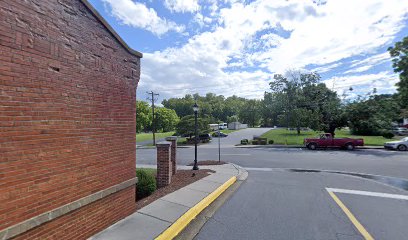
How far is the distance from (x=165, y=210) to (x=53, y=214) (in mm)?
2942

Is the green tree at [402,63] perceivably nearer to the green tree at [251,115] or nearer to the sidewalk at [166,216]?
the sidewalk at [166,216]

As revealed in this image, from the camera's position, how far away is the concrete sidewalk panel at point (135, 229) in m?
5.02

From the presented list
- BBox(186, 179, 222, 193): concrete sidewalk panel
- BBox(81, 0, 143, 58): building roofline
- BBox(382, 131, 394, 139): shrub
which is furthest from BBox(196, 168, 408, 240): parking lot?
BBox(382, 131, 394, 139): shrub

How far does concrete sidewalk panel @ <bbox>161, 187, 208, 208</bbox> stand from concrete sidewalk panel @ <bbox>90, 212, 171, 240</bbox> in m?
1.46

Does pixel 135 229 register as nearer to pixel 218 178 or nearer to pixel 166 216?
pixel 166 216

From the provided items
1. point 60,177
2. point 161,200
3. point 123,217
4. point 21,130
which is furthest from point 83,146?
point 161,200

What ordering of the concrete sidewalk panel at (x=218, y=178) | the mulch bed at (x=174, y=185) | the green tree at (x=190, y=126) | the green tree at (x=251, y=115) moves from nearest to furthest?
the mulch bed at (x=174, y=185)
the concrete sidewalk panel at (x=218, y=178)
the green tree at (x=190, y=126)
the green tree at (x=251, y=115)

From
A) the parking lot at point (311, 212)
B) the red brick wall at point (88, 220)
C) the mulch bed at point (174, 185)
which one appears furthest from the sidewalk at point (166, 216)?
the parking lot at point (311, 212)

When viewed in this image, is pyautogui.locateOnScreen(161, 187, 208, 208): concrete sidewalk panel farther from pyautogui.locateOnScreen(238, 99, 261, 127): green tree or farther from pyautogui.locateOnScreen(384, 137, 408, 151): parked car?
pyautogui.locateOnScreen(238, 99, 261, 127): green tree

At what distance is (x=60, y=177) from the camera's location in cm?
441

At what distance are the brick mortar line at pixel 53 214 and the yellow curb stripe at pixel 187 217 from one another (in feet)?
4.88

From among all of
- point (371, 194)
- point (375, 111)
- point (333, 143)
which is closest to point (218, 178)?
point (371, 194)

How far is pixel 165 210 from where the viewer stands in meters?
6.64

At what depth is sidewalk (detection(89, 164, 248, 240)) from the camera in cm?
516
